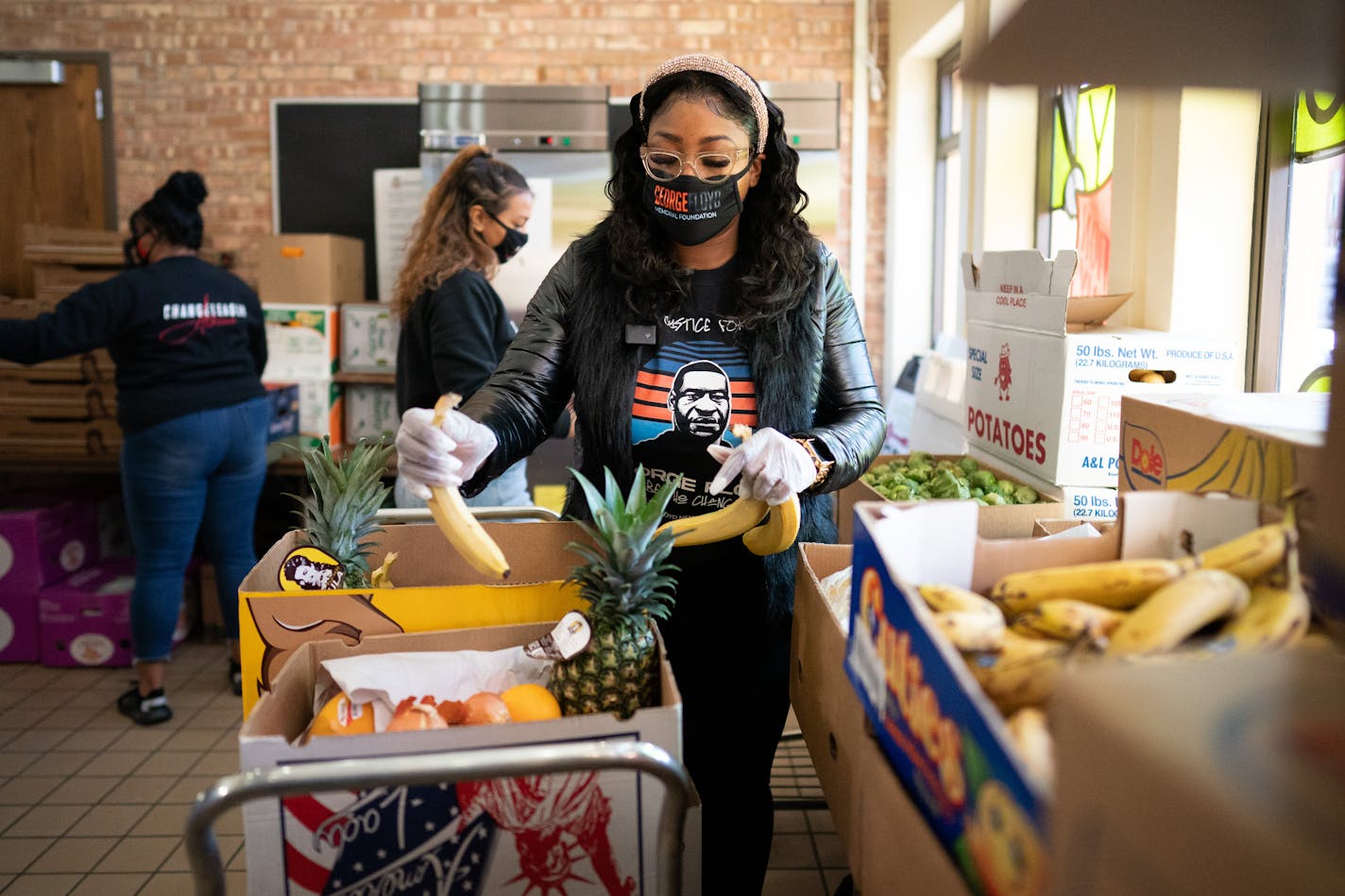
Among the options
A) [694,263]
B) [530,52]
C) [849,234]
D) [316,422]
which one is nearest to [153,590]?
[316,422]

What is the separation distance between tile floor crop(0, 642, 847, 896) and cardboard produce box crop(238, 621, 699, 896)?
937mm

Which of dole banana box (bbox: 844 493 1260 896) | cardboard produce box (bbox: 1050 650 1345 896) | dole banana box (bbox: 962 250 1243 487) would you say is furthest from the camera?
dole banana box (bbox: 962 250 1243 487)

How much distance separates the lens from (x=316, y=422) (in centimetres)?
524

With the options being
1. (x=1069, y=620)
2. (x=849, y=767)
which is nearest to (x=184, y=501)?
(x=849, y=767)

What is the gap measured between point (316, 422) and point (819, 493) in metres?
4.05

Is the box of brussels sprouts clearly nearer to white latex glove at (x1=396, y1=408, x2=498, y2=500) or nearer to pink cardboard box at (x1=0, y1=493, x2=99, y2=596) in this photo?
white latex glove at (x1=396, y1=408, x2=498, y2=500)

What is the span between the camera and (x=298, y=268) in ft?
17.0

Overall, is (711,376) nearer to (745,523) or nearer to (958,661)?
(745,523)

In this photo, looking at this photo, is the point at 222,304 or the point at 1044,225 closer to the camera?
the point at 222,304

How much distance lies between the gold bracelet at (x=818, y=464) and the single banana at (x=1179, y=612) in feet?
2.25

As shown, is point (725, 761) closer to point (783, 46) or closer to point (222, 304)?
point (222, 304)

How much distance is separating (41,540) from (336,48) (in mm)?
3113

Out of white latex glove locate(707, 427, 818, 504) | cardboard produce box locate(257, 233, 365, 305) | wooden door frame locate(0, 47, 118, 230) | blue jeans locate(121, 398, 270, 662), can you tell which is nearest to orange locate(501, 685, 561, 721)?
white latex glove locate(707, 427, 818, 504)

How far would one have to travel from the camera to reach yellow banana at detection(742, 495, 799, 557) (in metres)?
1.52
